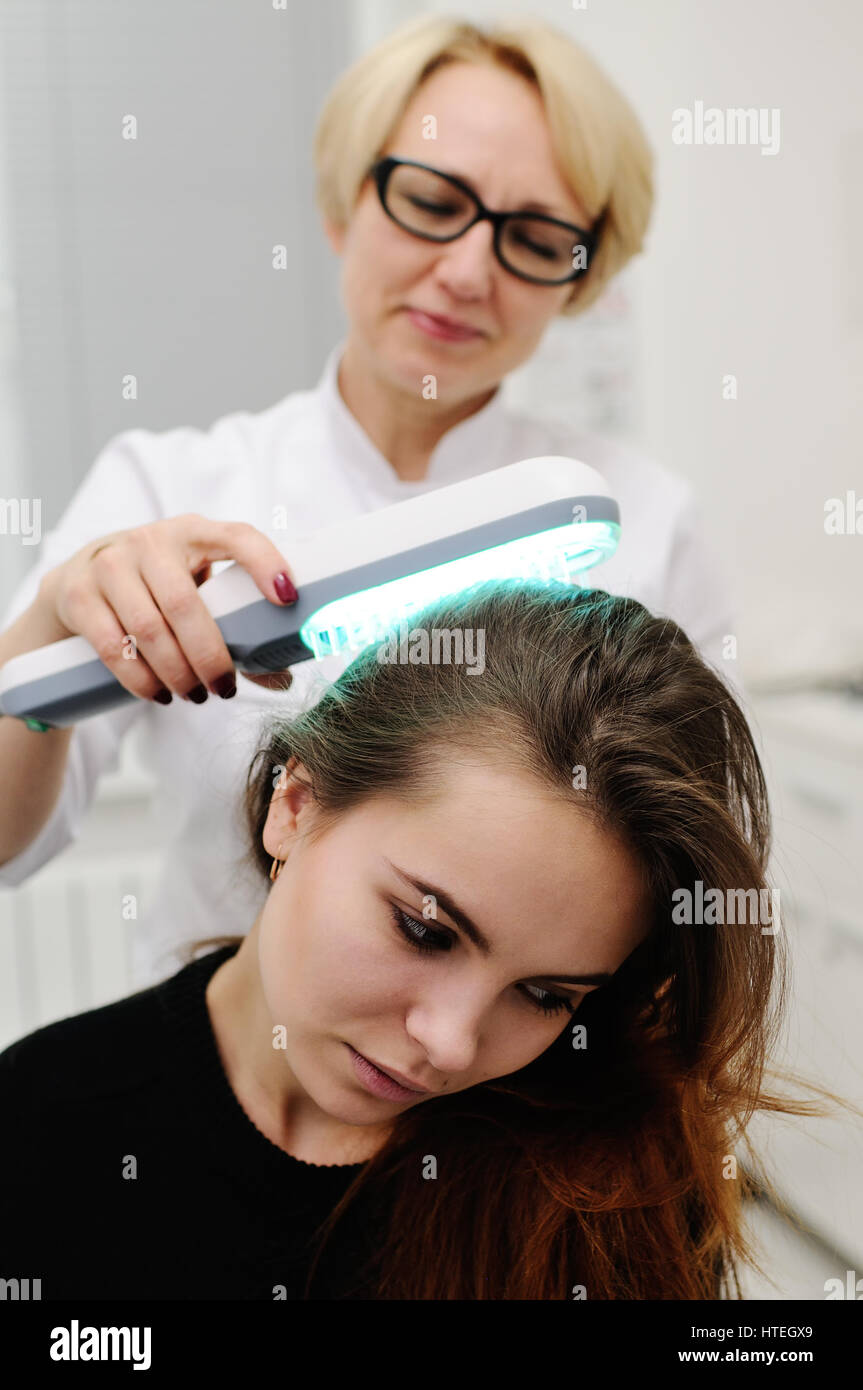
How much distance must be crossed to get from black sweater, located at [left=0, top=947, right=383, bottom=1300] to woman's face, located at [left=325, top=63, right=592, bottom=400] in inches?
20.7

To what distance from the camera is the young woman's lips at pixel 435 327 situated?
2.96ft

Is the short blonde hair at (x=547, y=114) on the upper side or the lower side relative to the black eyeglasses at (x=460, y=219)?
upper

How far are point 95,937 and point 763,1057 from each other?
50.8 inches

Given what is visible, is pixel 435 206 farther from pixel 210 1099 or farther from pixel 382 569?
pixel 210 1099

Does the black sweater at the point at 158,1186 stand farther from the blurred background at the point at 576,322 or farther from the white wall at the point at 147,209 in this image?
the white wall at the point at 147,209

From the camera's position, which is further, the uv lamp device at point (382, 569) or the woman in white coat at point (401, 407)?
the woman in white coat at point (401, 407)

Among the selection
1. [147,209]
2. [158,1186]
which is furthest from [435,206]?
[147,209]

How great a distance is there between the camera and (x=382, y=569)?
57cm

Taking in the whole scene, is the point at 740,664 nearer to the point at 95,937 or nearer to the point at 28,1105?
the point at 95,937

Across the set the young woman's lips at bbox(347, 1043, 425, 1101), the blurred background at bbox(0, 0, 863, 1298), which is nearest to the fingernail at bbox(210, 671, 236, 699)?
the young woman's lips at bbox(347, 1043, 425, 1101)

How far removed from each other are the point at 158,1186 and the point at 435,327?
2.10ft

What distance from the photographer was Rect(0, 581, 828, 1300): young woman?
616mm

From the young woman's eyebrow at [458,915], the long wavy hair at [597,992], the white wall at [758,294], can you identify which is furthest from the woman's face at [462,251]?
the white wall at [758,294]
